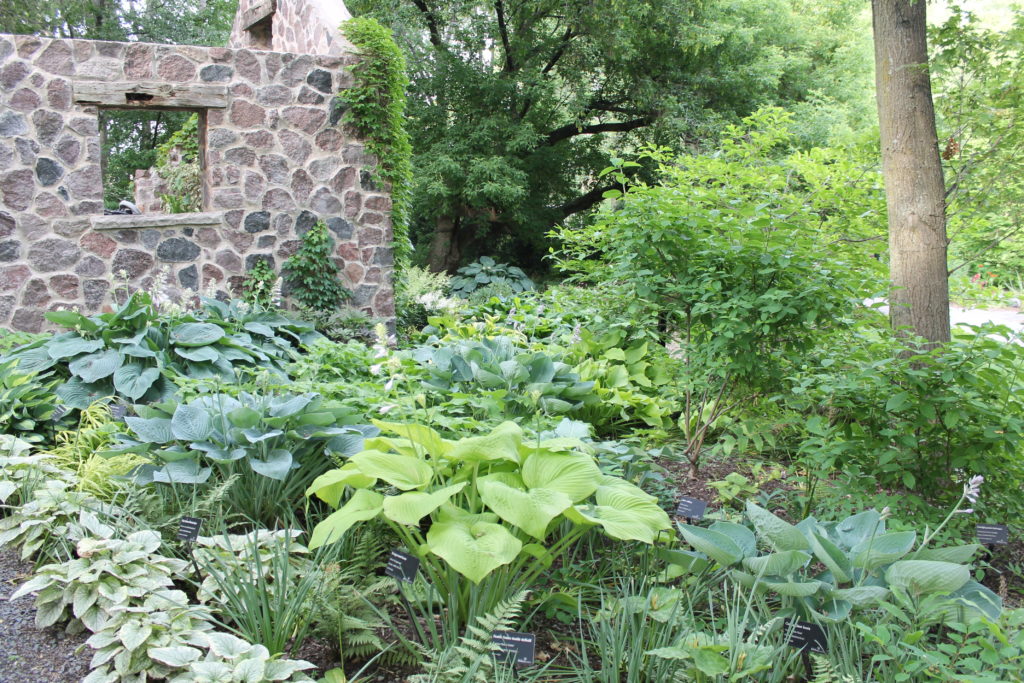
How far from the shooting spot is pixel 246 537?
253 centimetres

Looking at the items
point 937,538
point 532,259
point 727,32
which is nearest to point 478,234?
point 532,259

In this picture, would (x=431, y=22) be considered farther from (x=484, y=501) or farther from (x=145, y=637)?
(x=145, y=637)

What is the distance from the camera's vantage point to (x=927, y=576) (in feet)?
6.81

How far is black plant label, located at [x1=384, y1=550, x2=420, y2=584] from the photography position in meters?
2.19

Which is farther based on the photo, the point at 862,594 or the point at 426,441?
the point at 426,441

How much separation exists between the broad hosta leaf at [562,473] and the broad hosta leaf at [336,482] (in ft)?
1.71

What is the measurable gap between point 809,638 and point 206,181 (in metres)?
6.11

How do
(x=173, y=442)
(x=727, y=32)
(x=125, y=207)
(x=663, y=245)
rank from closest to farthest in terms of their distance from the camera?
(x=173, y=442), (x=663, y=245), (x=125, y=207), (x=727, y=32)

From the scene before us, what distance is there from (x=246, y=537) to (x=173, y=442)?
93 cm

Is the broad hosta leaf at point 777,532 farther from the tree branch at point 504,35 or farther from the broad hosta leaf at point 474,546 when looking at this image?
the tree branch at point 504,35

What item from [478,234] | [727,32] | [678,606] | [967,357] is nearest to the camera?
[678,606]

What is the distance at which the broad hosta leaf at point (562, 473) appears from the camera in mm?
2330

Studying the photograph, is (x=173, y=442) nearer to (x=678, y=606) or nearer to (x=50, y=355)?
(x=50, y=355)

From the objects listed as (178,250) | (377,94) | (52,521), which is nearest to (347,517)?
(52,521)
